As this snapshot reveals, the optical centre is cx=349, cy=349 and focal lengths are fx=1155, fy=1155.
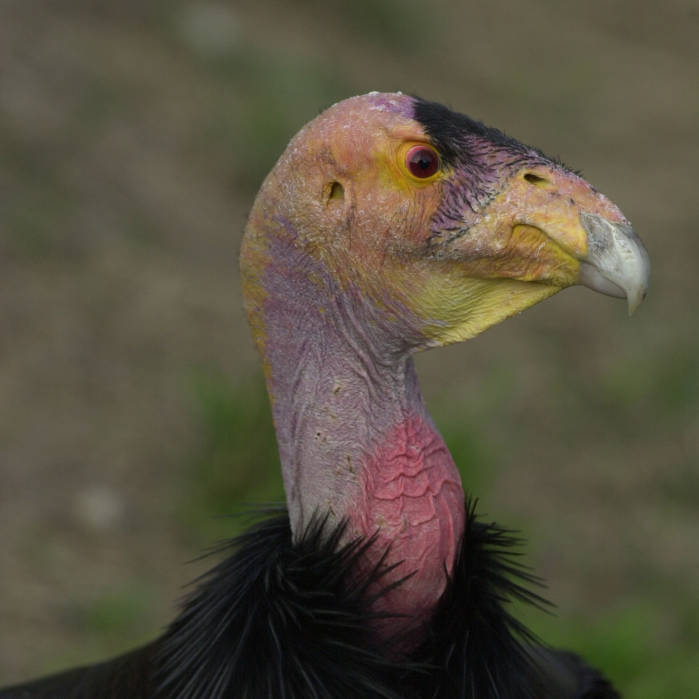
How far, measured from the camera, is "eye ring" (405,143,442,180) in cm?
178

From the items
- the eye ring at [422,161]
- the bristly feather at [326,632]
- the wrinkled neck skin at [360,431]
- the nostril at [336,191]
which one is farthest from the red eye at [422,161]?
the bristly feather at [326,632]

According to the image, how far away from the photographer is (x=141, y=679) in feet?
6.86

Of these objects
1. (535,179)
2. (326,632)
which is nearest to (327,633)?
(326,632)

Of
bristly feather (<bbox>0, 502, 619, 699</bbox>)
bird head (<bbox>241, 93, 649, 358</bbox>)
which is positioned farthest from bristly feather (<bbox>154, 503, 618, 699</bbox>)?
bird head (<bbox>241, 93, 649, 358</bbox>)

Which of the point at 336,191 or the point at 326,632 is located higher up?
the point at 336,191

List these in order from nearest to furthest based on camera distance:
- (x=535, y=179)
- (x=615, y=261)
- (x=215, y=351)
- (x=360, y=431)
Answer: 1. (x=615, y=261)
2. (x=535, y=179)
3. (x=360, y=431)
4. (x=215, y=351)

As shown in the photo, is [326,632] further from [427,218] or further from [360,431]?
[427,218]

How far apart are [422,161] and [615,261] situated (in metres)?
0.34

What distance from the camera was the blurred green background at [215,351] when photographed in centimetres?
386

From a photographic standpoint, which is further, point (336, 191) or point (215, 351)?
point (215, 351)

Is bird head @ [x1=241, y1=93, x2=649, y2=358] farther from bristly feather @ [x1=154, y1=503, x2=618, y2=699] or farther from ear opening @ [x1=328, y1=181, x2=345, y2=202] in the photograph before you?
bristly feather @ [x1=154, y1=503, x2=618, y2=699]

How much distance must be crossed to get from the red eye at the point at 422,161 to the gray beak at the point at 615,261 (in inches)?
9.7

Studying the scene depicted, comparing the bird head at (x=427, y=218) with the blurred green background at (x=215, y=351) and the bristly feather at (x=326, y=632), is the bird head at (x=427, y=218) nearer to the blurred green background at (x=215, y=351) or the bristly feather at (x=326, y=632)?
the bristly feather at (x=326, y=632)

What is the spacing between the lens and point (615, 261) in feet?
5.44
